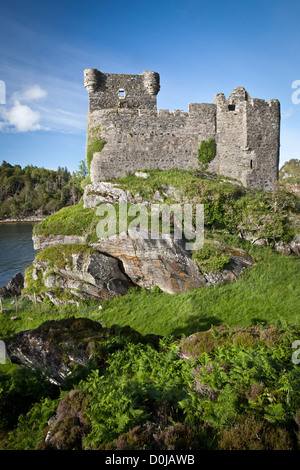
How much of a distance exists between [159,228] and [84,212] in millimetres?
6761

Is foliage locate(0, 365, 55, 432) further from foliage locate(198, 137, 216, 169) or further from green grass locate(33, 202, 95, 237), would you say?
foliage locate(198, 137, 216, 169)

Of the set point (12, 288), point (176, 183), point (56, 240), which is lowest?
point (12, 288)

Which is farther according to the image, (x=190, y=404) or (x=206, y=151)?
(x=206, y=151)

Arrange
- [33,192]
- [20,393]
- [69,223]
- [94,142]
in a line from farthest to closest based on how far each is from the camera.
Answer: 1. [33,192]
2. [94,142]
3. [69,223]
4. [20,393]

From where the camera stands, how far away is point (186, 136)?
1962 centimetres

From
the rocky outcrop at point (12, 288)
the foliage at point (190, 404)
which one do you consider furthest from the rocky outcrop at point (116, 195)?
the foliage at point (190, 404)

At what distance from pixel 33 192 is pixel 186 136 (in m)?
110

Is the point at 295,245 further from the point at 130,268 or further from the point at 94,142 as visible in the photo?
the point at 94,142

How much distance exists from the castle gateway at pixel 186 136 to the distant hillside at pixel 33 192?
71920 millimetres

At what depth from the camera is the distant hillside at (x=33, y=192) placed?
10281 centimetres

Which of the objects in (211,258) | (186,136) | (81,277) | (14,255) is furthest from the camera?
(14,255)

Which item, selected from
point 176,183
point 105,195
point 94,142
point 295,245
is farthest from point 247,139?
point 94,142

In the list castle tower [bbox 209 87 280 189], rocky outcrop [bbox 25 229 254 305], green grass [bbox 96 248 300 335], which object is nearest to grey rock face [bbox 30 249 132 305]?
rocky outcrop [bbox 25 229 254 305]
